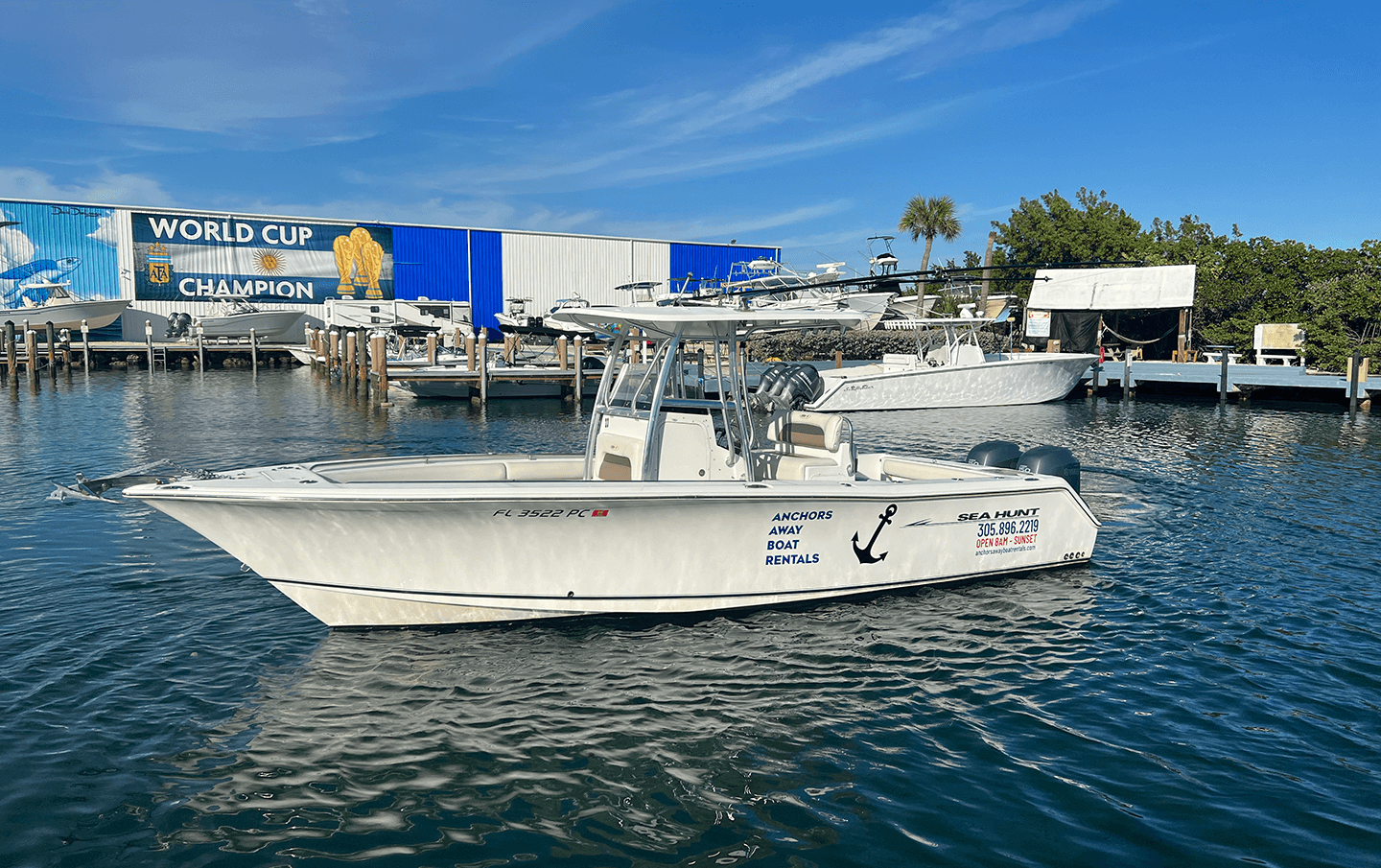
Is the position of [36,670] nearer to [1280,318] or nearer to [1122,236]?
[1280,318]

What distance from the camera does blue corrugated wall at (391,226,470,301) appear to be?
181ft

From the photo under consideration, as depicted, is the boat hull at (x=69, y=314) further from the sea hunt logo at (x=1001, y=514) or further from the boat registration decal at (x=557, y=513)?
the sea hunt logo at (x=1001, y=514)

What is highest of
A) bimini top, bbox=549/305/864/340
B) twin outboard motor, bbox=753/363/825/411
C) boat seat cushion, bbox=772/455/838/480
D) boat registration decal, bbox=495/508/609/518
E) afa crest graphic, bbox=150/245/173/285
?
afa crest graphic, bbox=150/245/173/285

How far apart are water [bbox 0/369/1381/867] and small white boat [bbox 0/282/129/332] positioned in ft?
148

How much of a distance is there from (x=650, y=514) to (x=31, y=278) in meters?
56.1

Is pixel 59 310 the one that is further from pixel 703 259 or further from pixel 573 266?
pixel 703 259

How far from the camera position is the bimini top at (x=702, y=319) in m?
7.54

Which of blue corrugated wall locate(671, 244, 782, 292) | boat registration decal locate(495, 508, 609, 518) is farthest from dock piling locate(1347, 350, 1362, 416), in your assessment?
blue corrugated wall locate(671, 244, 782, 292)

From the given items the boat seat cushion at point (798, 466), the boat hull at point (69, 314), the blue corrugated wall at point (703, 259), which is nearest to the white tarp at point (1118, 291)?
the blue corrugated wall at point (703, 259)

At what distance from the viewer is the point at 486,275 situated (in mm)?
56281

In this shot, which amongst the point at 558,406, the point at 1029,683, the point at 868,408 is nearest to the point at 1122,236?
the point at 868,408

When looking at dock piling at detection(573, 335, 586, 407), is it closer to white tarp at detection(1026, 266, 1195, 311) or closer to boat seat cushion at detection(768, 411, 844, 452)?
white tarp at detection(1026, 266, 1195, 311)

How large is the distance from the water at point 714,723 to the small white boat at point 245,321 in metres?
43.3

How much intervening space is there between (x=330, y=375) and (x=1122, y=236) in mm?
45570
